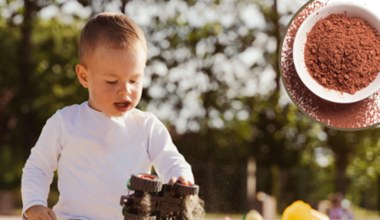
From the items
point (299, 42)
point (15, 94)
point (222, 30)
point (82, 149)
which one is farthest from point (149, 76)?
point (82, 149)

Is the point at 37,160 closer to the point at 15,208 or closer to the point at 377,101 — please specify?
the point at 377,101

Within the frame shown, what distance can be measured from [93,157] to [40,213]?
262 millimetres

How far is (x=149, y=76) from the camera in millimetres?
13766

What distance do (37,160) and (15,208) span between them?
11838mm

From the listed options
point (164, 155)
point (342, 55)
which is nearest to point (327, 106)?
point (342, 55)

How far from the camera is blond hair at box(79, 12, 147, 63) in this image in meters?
2.29

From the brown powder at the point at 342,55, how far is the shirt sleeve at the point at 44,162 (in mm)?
1745

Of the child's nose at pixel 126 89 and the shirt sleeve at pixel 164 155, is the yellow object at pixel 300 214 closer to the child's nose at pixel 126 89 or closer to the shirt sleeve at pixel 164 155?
the shirt sleeve at pixel 164 155

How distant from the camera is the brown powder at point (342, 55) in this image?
12.8ft

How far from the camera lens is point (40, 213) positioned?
2252mm

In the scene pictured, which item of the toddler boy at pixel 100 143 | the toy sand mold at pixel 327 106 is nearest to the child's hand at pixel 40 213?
the toddler boy at pixel 100 143

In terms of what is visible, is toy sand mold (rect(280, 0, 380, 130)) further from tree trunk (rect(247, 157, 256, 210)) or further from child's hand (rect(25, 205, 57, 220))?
tree trunk (rect(247, 157, 256, 210))

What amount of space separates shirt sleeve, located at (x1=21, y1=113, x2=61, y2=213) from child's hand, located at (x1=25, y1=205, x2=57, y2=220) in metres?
0.06

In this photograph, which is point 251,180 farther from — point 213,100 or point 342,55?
point 342,55
